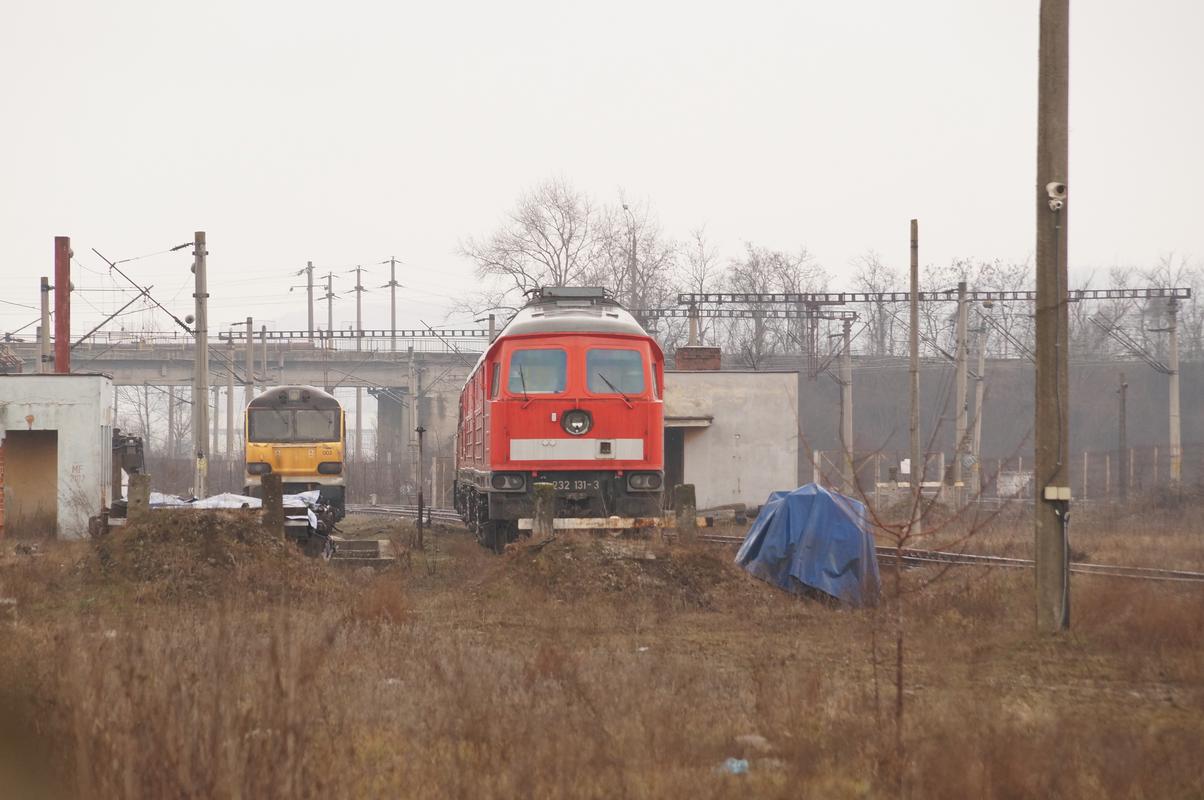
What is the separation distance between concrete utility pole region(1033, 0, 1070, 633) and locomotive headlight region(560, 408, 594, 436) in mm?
8269

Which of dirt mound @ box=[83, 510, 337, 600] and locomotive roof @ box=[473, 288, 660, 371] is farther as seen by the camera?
locomotive roof @ box=[473, 288, 660, 371]

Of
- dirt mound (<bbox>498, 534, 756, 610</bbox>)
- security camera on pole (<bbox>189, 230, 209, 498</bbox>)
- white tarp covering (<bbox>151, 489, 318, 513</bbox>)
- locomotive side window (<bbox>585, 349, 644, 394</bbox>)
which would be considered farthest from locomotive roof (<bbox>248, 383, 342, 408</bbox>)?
dirt mound (<bbox>498, 534, 756, 610</bbox>)

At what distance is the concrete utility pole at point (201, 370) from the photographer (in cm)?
2875

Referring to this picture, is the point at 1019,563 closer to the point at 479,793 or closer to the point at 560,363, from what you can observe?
the point at 560,363

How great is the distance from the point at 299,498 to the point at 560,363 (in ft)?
16.5

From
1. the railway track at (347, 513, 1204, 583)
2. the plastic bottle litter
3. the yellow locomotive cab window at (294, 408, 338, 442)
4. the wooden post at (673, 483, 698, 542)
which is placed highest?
the yellow locomotive cab window at (294, 408, 338, 442)

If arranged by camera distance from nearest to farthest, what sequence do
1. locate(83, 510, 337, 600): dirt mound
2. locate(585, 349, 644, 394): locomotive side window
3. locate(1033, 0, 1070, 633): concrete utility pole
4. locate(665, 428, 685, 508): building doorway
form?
locate(1033, 0, 1070, 633): concrete utility pole < locate(83, 510, 337, 600): dirt mound < locate(585, 349, 644, 394): locomotive side window < locate(665, 428, 685, 508): building doorway

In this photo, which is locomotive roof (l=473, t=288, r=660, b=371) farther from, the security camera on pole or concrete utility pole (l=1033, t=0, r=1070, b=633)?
the security camera on pole

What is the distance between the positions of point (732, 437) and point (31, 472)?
17.6m

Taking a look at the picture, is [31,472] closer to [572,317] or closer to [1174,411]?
[572,317]

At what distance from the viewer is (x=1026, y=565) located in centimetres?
1652

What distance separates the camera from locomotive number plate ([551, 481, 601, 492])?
17.8 metres

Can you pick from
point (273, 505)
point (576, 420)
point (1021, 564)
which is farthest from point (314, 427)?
point (1021, 564)

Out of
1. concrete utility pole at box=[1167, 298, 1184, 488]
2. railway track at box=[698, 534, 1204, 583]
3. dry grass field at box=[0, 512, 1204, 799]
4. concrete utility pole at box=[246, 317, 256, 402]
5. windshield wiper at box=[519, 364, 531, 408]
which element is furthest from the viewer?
concrete utility pole at box=[246, 317, 256, 402]
